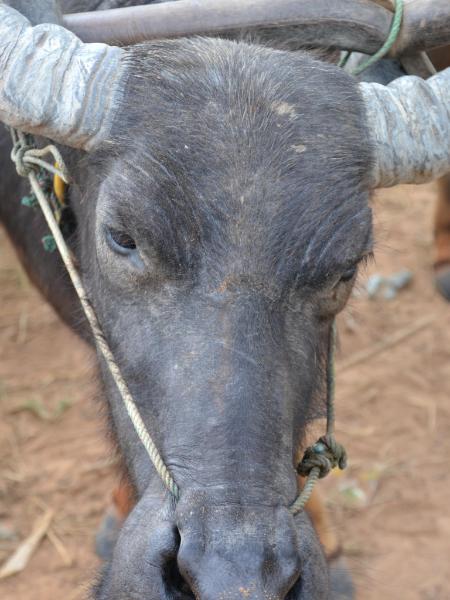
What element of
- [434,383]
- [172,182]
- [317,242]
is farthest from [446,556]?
[172,182]

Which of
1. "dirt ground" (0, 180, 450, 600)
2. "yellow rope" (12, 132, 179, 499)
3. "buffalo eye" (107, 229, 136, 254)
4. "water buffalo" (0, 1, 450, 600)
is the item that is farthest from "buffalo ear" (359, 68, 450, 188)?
"dirt ground" (0, 180, 450, 600)

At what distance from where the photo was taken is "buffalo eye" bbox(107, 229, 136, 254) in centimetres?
291

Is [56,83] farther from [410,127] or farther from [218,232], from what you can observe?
[410,127]

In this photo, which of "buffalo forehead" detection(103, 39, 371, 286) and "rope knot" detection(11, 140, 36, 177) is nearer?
"buffalo forehead" detection(103, 39, 371, 286)

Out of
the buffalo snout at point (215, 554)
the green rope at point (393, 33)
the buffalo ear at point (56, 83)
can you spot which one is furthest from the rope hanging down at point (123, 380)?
the green rope at point (393, 33)

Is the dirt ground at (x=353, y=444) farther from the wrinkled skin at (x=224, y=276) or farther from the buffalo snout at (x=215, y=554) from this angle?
the buffalo snout at (x=215, y=554)

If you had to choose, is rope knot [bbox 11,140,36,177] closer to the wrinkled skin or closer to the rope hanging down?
the rope hanging down

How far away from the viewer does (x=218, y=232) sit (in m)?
2.77

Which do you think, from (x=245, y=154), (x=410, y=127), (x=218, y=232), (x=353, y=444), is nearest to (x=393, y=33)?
(x=410, y=127)

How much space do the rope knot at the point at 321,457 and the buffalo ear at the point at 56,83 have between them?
1.27 metres

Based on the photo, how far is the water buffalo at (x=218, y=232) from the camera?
103 inches

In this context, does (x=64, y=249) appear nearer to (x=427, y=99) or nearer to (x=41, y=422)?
(x=427, y=99)

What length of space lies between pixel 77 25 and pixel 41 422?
328 centimetres

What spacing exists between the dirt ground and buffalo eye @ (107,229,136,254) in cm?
109
